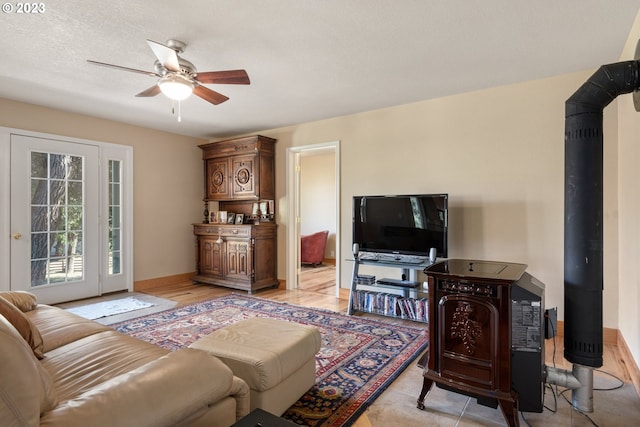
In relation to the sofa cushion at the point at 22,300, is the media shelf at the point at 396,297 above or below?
below

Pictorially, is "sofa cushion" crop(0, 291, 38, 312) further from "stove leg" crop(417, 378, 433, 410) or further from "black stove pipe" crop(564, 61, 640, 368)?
"black stove pipe" crop(564, 61, 640, 368)

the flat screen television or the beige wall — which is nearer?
the flat screen television

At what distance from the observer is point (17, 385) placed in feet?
2.87

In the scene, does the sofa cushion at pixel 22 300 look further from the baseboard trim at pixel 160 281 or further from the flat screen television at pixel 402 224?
the flat screen television at pixel 402 224

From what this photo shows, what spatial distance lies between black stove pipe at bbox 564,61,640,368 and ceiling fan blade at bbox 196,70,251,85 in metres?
2.09

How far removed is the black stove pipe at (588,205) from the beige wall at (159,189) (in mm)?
4651

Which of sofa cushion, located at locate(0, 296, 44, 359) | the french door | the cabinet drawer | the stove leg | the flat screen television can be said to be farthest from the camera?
the cabinet drawer

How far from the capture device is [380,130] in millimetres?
4355

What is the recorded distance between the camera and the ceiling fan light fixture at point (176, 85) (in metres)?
2.57

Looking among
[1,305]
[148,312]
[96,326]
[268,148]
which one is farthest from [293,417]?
[268,148]

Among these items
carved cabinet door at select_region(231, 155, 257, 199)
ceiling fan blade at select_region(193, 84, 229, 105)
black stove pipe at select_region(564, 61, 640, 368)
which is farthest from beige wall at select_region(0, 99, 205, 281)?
black stove pipe at select_region(564, 61, 640, 368)

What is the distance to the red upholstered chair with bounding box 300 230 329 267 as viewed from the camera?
7336 millimetres

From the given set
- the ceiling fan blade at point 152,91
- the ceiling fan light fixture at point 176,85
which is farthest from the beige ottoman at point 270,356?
the ceiling fan blade at point 152,91

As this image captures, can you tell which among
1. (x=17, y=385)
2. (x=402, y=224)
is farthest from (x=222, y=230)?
(x=17, y=385)
